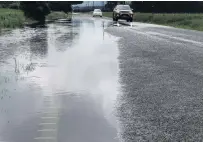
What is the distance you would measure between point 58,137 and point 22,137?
0.50 m

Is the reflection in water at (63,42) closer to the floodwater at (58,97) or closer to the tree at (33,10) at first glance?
the floodwater at (58,97)

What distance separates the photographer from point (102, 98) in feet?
24.7

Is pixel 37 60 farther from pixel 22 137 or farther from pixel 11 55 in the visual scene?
pixel 22 137

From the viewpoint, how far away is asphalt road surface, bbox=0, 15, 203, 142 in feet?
17.6

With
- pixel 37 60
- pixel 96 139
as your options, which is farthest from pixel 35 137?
pixel 37 60

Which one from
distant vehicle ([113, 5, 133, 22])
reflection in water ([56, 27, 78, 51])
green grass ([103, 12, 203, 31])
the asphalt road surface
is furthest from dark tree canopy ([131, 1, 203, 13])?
the asphalt road surface

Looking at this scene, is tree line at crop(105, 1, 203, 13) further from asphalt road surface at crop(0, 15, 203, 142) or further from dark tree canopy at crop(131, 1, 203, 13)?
asphalt road surface at crop(0, 15, 203, 142)

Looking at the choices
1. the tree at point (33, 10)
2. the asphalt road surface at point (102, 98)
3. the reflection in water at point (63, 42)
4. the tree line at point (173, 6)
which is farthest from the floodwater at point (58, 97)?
the tree line at point (173, 6)

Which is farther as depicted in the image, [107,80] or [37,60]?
[37,60]

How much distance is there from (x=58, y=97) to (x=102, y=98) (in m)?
0.89

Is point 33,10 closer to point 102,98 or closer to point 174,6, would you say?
point 174,6

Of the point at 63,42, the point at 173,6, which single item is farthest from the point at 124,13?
the point at 173,6

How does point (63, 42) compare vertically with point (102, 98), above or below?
below

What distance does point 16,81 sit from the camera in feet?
30.0
